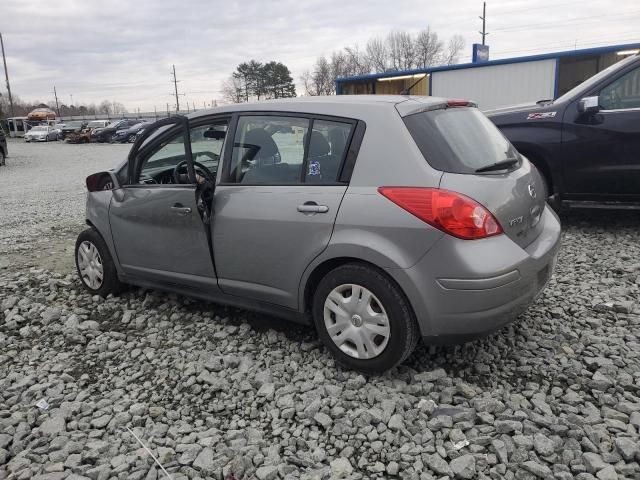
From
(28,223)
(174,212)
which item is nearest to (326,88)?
(28,223)

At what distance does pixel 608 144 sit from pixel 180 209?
4.44 m

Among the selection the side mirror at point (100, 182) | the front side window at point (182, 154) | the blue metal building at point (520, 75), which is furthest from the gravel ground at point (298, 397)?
the blue metal building at point (520, 75)

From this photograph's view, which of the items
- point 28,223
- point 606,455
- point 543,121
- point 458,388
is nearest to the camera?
point 606,455

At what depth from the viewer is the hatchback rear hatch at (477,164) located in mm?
2924

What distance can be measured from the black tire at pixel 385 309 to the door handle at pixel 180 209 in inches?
47.1

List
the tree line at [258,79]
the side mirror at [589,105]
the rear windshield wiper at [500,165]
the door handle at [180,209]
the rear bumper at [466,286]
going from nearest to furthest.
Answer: the rear bumper at [466,286] → the rear windshield wiper at [500,165] → the door handle at [180,209] → the side mirror at [589,105] → the tree line at [258,79]

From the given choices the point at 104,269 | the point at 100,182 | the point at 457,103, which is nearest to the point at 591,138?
the point at 457,103

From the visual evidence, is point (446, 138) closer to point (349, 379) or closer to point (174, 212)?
point (349, 379)

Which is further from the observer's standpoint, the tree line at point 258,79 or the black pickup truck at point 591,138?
the tree line at point 258,79

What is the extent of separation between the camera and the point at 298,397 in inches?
121

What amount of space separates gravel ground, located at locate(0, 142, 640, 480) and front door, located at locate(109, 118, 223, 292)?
435 mm

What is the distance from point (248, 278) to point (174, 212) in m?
0.79

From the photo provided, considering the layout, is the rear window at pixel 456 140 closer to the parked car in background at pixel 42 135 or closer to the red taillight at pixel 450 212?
the red taillight at pixel 450 212

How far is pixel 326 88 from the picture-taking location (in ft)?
202
